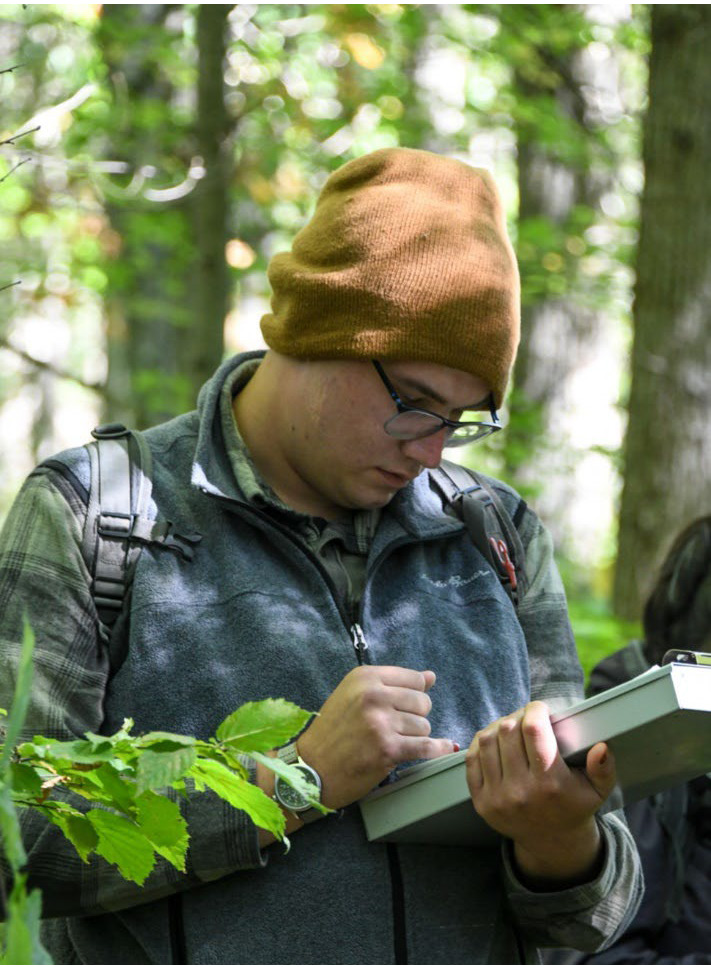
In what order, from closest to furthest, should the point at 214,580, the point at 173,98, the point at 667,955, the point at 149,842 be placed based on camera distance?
the point at 149,842 → the point at 214,580 → the point at 667,955 → the point at 173,98

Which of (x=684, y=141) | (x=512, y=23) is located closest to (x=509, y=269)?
(x=684, y=141)

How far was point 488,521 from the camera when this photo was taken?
234cm

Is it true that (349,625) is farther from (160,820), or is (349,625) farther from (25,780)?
(25,780)

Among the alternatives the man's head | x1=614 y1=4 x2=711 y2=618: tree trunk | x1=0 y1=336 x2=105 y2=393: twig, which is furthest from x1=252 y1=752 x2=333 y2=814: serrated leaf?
x1=614 y1=4 x2=711 y2=618: tree trunk

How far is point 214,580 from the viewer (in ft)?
7.01

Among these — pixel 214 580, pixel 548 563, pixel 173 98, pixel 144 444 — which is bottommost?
pixel 173 98

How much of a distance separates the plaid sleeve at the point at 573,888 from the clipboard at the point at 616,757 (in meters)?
0.10

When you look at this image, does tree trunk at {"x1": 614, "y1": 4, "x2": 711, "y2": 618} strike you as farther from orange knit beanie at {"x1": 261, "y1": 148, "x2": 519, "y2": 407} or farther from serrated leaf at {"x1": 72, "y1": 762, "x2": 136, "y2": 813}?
serrated leaf at {"x1": 72, "y1": 762, "x2": 136, "y2": 813}

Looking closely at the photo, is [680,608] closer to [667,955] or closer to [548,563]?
[667,955]

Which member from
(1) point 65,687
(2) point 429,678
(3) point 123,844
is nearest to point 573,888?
(2) point 429,678

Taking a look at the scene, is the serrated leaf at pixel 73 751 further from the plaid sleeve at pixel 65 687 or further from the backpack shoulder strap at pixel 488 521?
the backpack shoulder strap at pixel 488 521

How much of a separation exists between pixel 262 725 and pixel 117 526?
0.90m

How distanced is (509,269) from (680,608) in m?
1.86

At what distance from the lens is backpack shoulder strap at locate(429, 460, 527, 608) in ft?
7.57
